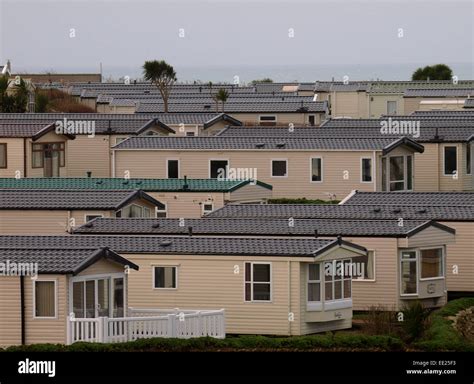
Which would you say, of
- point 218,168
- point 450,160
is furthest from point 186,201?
point 450,160

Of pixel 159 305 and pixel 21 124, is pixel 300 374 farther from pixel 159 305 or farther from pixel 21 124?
pixel 21 124

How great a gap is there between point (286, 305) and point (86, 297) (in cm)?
651

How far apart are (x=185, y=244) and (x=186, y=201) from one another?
1364cm

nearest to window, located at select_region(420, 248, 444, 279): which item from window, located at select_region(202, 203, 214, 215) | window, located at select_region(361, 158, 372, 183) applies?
window, located at select_region(202, 203, 214, 215)

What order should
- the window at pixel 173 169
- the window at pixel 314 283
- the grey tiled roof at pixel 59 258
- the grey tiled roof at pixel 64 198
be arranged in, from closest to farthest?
1. the grey tiled roof at pixel 59 258
2. the window at pixel 314 283
3. the grey tiled roof at pixel 64 198
4. the window at pixel 173 169

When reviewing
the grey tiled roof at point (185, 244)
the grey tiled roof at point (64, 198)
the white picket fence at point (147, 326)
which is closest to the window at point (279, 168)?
the grey tiled roof at point (64, 198)

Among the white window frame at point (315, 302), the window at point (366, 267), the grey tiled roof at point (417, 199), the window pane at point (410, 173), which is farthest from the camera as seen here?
the window pane at point (410, 173)

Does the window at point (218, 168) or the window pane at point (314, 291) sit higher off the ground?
the window at point (218, 168)

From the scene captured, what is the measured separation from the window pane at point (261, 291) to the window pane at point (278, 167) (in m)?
24.2

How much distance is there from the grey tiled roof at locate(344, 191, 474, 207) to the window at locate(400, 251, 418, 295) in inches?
215

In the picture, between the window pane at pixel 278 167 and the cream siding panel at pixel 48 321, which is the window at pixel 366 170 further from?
the cream siding panel at pixel 48 321

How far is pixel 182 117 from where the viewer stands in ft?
276

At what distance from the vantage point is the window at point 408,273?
4784cm

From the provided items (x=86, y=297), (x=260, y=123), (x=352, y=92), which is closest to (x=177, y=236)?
(x=86, y=297)
